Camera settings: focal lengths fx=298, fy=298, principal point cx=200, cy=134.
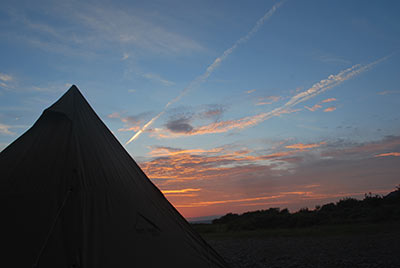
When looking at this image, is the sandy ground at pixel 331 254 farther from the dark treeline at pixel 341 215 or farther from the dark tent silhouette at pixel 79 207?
the dark treeline at pixel 341 215

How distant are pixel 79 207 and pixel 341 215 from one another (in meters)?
15.1

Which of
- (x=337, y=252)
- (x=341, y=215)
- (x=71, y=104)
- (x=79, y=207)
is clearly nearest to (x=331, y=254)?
(x=337, y=252)

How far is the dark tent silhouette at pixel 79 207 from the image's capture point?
4.11m

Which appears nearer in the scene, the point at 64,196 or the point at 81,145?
the point at 64,196

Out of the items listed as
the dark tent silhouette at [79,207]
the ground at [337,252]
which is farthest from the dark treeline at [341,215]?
the dark tent silhouette at [79,207]

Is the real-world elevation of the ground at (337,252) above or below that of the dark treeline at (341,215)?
below

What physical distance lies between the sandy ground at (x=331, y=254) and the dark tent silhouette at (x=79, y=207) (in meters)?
3.31

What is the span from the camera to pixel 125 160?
589cm

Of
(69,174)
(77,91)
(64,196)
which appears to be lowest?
(64,196)

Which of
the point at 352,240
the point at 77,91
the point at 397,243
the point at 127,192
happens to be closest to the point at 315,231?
the point at 352,240

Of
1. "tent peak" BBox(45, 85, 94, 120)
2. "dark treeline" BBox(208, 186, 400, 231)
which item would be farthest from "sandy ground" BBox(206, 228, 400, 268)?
"tent peak" BBox(45, 85, 94, 120)

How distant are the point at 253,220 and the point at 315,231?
224 inches

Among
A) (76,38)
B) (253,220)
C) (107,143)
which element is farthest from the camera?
(253,220)

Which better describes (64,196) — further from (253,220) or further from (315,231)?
(253,220)
